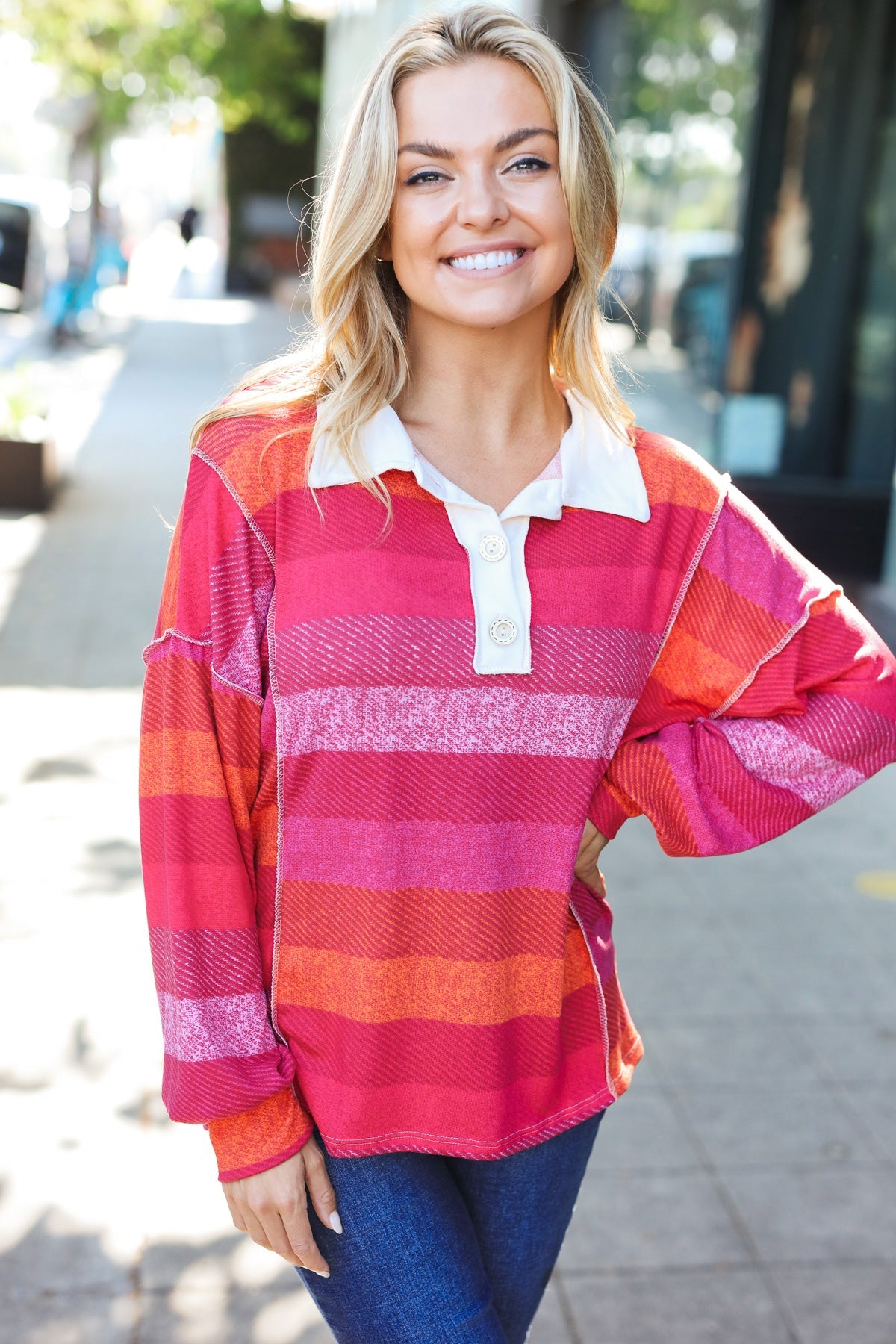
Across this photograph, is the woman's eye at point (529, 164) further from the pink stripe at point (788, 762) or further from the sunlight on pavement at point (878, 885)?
the sunlight on pavement at point (878, 885)

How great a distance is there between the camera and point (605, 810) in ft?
6.75

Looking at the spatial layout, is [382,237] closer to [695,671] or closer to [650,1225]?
[695,671]

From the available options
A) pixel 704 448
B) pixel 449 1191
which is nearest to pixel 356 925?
pixel 449 1191

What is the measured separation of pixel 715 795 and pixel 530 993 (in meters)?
0.39

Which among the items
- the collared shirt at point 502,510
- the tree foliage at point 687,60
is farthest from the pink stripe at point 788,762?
the tree foliage at point 687,60

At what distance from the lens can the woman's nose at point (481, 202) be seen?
1985mm

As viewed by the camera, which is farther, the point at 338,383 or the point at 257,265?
the point at 257,265

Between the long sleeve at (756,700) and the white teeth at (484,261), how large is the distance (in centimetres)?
47

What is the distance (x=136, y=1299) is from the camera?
3.06 meters

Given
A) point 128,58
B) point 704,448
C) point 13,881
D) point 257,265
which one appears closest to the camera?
point 13,881

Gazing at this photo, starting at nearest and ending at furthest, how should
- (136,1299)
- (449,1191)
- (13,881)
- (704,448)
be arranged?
(449,1191) < (136,1299) < (13,881) < (704,448)

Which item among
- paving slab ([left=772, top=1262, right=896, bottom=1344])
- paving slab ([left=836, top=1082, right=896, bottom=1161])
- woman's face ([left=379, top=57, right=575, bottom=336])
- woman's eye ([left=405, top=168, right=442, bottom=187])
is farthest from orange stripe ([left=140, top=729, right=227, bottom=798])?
paving slab ([left=836, top=1082, right=896, bottom=1161])

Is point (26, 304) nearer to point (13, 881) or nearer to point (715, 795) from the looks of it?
point (13, 881)

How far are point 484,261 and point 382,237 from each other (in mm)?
190
